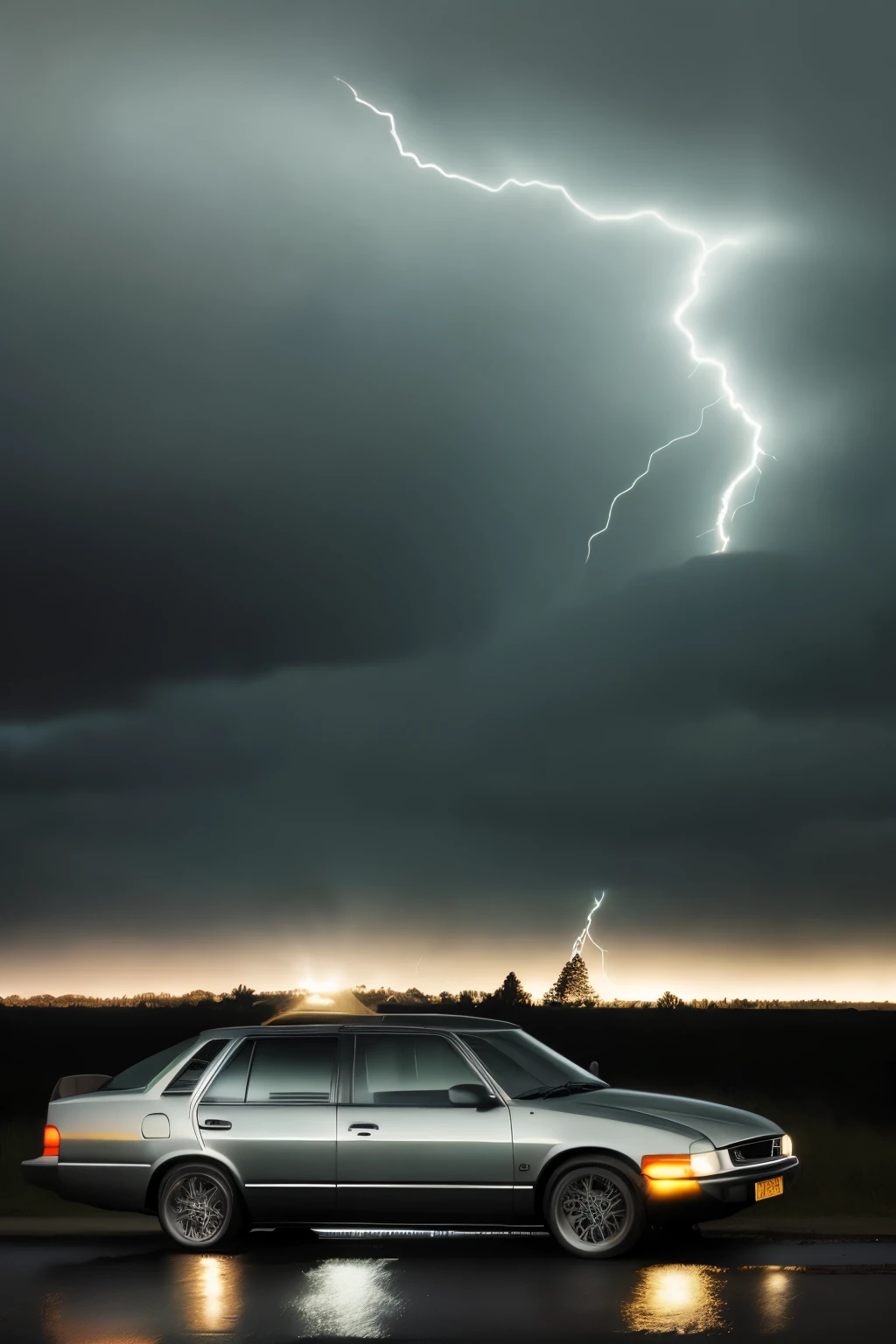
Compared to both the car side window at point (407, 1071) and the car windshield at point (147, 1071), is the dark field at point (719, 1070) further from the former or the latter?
the car side window at point (407, 1071)

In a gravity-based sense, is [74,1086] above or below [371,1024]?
below

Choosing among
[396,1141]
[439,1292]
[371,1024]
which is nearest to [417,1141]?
[396,1141]

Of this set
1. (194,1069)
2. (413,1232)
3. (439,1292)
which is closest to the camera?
(439,1292)

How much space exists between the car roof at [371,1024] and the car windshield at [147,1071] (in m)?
0.24

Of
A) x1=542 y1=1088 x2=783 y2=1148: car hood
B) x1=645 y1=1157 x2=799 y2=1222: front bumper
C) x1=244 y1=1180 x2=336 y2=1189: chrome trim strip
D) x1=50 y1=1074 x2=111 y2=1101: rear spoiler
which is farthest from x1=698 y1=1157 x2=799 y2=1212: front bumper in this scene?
x1=50 y1=1074 x2=111 y2=1101: rear spoiler

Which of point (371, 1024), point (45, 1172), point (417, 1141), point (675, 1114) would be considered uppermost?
point (371, 1024)

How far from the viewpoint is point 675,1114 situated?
10.4m

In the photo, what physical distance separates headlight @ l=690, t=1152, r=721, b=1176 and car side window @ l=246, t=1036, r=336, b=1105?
8.52ft

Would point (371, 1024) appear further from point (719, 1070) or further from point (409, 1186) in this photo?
point (719, 1070)

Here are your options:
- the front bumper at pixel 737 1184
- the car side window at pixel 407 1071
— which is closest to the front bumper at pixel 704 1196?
the front bumper at pixel 737 1184

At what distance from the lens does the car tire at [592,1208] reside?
10039 mm

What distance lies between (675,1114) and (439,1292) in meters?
2.30

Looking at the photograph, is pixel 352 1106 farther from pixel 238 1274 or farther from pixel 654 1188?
pixel 654 1188

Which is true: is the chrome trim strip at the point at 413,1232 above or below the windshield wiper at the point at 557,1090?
below
